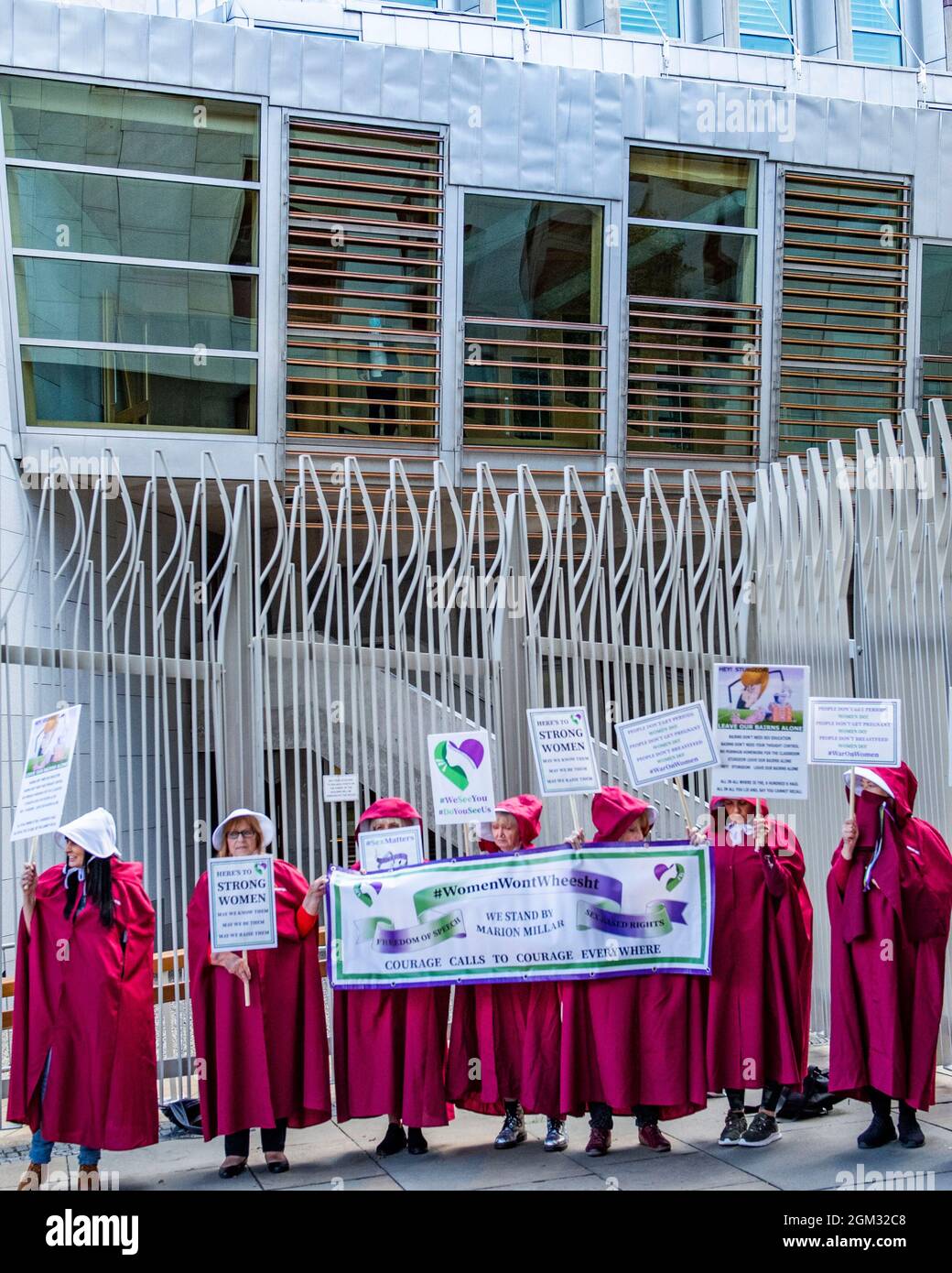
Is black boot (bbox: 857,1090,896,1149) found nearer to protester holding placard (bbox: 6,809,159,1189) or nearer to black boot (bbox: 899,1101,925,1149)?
black boot (bbox: 899,1101,925,1149)

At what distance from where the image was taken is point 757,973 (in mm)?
6297

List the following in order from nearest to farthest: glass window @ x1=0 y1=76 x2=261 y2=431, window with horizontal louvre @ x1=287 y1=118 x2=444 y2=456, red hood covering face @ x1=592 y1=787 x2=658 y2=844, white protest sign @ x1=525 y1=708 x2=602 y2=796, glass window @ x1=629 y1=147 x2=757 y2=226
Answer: red hood covering face @ x1=592 y1=787 x2=658 y2=844, white protest sign @ x1=525 y1=708 x2=602 y2=796, glass window @ x1=0 y1=76 x2=261 y2=431, window with horizontal louvre @ x1=287 y1=118 x2=444 y2=456, glass window @ x1=629 y1=147 x2=757 y2=226

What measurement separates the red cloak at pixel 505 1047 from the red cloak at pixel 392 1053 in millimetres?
85

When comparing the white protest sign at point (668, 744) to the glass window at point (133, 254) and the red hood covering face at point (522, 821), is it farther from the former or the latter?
the glass window at point (133, 254)

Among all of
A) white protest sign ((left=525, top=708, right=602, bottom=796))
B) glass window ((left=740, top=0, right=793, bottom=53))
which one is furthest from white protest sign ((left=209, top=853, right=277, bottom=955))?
glass window ((left=740, top=0, right=793, bottom=53))

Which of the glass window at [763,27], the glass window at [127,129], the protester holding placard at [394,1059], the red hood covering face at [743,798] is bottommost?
the protester holding placard at [394,1059]

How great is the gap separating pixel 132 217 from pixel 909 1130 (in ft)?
40.6

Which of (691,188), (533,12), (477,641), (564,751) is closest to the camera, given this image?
(564,751)

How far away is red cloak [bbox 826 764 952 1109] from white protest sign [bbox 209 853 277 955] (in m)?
2.56

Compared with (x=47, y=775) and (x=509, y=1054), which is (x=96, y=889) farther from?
(x=509, y=1054)

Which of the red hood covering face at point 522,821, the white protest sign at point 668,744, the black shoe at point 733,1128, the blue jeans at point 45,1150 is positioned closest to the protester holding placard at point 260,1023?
the blue jeans at point 45,1150

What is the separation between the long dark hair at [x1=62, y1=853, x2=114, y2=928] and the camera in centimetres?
608

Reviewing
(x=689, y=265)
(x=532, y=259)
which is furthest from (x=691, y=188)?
(x=532, y=259)

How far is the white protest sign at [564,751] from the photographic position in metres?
6.78
